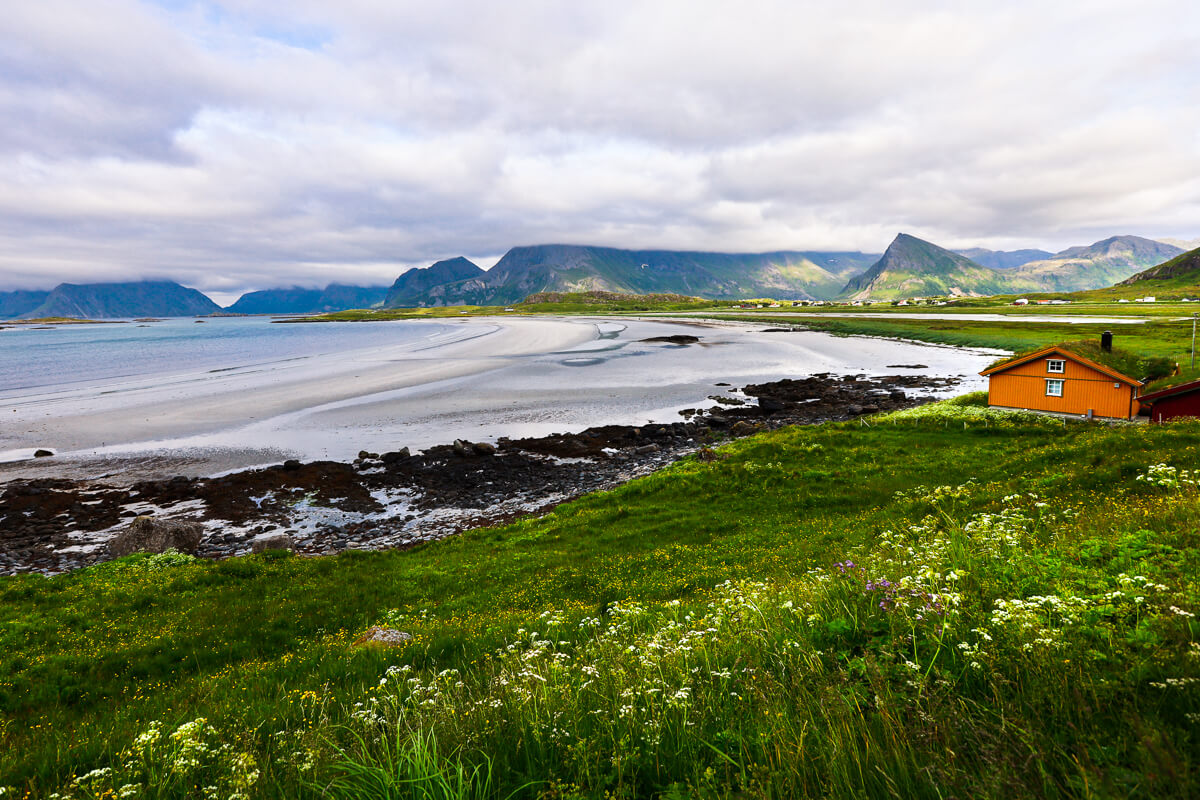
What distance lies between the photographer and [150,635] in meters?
15.1

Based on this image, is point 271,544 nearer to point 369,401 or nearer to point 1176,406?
point 369,401

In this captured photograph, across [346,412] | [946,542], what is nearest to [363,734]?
[946,542]

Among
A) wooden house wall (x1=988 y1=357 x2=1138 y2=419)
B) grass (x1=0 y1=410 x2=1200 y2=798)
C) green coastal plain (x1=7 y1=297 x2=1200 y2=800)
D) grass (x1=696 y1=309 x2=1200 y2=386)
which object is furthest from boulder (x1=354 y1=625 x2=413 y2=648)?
grass (x1=696 y1=309 x2=1200 y2=386)

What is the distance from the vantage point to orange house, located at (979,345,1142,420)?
41.2 meters

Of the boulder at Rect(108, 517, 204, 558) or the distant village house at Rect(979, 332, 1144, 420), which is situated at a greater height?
the distant village house at Rect(979, 332, 1144, 420)

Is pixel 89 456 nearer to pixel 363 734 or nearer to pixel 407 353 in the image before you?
pixel 363 734

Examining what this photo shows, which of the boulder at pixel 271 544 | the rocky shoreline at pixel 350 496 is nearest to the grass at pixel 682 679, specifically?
the boulder at pixel 271 544

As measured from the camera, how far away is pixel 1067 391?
43.8 metres

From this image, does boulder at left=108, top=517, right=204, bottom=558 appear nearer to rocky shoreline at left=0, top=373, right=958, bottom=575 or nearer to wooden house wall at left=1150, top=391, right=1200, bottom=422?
rocky shoreline at left=0, top=373, right=958, bottom=575

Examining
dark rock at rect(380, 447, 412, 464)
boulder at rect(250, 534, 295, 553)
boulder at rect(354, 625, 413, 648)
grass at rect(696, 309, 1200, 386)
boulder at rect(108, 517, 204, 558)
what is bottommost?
boulder at rect(250, 534, 295, 553)

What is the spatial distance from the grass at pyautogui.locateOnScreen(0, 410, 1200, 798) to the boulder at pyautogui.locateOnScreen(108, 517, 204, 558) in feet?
23.5

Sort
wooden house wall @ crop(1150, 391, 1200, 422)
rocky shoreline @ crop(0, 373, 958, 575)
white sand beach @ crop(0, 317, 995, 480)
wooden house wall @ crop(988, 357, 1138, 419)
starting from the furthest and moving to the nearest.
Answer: white sand beach @ crop(0, 317, 995, 480)
wooden house wall @ crop(988, 357, 1138, 419)
wooden house wall @ crop(1150, 391, 1200, 422)
rocky shoreline @ crop(0, 373, 958, 575)

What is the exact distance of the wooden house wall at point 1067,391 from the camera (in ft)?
136

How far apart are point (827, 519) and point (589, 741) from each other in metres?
21.5
